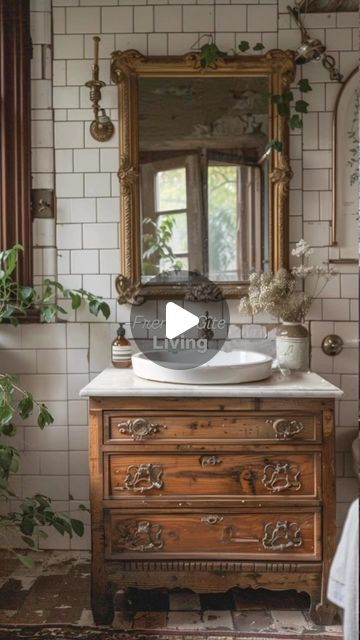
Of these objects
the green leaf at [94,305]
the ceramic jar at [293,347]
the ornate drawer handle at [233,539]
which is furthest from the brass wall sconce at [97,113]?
the ornate drawer handle at [233,539]

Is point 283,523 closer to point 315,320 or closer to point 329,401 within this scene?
point 329,401

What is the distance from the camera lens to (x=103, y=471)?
219 cm

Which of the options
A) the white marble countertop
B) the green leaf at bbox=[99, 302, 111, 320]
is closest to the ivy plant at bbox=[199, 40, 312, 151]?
the green leaf at bbox=[99, 302, 111, 320]

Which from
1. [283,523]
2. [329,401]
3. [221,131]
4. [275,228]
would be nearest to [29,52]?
[221,131]

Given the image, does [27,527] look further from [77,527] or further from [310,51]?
[310,51]

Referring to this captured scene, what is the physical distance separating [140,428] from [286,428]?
52 centimetres

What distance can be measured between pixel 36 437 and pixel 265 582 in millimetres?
1253

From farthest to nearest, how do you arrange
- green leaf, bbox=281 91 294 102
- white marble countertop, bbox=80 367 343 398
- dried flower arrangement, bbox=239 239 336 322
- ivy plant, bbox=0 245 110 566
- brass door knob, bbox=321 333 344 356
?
brass door knob, bbox=321 333 344 356 → green leaf, bbox=281 91 294 102 → dried flower arrangement, bbox=239 239 336 322 → ivy plant, bbox=0 245 110 566 → white marble countertop, bbox=80 367 343 398

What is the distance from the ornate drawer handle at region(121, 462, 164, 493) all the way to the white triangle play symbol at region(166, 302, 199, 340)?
2.54ft

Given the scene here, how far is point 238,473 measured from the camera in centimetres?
217

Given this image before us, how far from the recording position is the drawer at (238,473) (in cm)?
217

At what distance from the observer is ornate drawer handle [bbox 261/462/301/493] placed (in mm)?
2174

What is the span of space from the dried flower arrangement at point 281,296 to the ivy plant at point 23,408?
0.65 m

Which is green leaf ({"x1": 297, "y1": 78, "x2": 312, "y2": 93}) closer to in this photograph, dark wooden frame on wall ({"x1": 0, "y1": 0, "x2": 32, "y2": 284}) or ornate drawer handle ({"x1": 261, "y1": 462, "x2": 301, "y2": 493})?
dark wooden frame on wall ({"x1": 0, "y1": 0, "x2": 32, "y2": 284})
